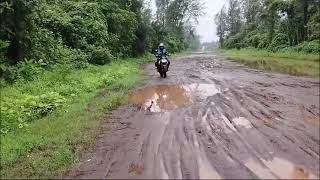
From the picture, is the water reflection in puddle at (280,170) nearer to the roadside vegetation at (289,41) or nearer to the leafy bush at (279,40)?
the roadside vegetation at (289,41)

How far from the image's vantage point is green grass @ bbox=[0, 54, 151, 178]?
788 cm

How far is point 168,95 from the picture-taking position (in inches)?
570

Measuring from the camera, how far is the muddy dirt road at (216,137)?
6465 millimetres

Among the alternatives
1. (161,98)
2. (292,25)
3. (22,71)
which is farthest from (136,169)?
(292,25)

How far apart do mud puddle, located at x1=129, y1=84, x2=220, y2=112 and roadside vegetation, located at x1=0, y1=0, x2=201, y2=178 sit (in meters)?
0.71

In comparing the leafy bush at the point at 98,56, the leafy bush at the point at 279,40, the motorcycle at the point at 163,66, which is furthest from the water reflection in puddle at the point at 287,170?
the leafy bush at the point at 279,40

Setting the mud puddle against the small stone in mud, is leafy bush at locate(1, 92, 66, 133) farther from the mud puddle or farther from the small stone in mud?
the small stone in mud

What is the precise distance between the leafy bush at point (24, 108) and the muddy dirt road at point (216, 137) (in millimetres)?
2262

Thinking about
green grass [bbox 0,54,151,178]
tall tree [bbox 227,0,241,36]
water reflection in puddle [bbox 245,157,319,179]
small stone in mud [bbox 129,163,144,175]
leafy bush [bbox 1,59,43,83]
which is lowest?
green grass [bbox 0,54,151,178]

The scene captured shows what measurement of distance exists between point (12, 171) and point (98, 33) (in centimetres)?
2308

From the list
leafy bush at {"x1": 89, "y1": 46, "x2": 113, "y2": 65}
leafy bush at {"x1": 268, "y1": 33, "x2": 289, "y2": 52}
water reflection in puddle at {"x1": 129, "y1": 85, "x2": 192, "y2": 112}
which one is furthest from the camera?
leafy bush at {"x1": 268, "y1": 33, "x2": 289, "y2": 52}

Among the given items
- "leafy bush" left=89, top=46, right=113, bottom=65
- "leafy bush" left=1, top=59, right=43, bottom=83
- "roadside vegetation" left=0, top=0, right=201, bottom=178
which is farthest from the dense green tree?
"leafy bush" left=1, top=59, right=43, bottom=83

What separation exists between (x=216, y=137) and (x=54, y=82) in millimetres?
10275

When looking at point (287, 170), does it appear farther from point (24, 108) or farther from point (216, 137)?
point (24, 108)
